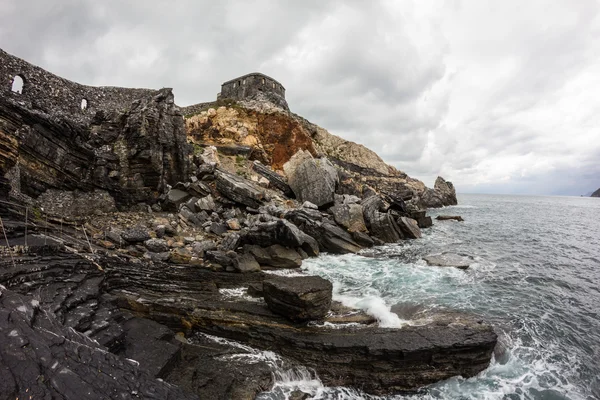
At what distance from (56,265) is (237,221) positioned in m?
11.3

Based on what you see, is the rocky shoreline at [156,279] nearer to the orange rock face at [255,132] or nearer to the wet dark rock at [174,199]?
the wet dark rock at [174,199]

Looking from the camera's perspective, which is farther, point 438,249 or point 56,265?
point 438,249

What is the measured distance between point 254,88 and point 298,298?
41.2m

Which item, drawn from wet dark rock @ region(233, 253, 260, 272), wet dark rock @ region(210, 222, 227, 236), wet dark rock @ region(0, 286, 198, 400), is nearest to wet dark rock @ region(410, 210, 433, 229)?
wet dark rock @ region(210, 222, 227, 236)

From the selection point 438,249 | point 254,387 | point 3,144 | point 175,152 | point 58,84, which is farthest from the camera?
point 438,249

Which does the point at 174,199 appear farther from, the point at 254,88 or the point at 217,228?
the point at 254,88

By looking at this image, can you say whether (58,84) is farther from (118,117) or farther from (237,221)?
(237,221)

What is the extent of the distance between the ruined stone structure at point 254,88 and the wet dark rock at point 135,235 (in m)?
32.6

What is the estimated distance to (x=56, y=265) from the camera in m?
8.84

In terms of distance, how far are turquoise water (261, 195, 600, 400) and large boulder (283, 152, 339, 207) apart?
7.93 meters

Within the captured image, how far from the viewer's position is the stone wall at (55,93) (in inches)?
616

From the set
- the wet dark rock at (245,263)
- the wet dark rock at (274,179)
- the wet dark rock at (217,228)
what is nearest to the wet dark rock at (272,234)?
the wet dark rock at (245,263)

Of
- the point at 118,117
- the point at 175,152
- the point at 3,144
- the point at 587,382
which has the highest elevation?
the point at 118,117

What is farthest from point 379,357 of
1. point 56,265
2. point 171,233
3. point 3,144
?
point 3,144
